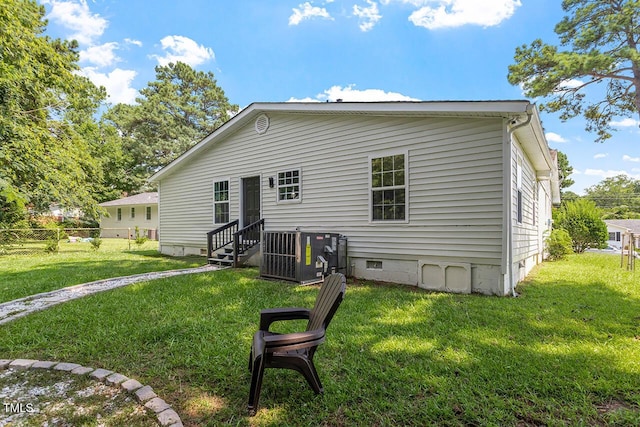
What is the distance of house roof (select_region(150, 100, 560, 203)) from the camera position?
5344mm

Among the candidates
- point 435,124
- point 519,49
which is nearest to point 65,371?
point 435,124

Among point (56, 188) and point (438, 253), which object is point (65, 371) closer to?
point (438, 253)

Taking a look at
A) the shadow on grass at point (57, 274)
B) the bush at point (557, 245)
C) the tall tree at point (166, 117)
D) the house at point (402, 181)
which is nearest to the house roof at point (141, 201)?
the tall tree at point (166, 117)

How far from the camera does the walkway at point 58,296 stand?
4.76 meters

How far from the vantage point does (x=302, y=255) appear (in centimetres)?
660

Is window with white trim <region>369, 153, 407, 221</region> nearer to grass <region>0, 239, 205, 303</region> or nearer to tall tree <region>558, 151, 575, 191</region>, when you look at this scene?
grass <region>0, 239, 205, 303</region>

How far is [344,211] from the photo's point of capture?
7.57 metres

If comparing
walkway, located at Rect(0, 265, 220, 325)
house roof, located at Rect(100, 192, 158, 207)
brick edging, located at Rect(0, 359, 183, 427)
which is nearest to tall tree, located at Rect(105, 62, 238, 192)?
house roof, located at Rect(100, 192, 158, 207)

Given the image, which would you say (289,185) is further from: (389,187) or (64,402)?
(64,402)

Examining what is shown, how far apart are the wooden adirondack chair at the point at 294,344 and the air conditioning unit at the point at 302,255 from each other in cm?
381

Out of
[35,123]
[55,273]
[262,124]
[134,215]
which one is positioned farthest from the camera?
[134,215]

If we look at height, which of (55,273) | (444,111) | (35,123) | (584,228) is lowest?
(55,273)

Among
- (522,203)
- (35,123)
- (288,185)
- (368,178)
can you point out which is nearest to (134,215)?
(35,123)

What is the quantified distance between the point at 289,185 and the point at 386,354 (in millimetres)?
5997
